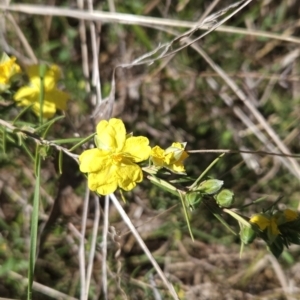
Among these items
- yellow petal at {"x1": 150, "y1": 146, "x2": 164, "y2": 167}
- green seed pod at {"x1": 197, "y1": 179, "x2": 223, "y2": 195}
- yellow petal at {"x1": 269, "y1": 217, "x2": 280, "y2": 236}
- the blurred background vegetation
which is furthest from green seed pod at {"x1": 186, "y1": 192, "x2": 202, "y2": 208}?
the blurred background vegetation

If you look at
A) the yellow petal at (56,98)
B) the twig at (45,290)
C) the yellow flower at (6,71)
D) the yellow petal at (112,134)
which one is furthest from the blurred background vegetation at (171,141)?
the yellow petal at (112,134)

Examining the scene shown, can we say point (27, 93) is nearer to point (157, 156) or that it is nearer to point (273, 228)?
point (157, 156)

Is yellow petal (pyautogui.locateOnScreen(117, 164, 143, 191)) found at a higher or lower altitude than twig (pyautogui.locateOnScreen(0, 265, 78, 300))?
lower

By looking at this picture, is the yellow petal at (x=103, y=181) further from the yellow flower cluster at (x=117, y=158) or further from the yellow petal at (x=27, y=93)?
the yellow petal at (x=27, y=93)

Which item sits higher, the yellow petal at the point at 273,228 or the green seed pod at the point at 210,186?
the green seed pod at the point at 210,186

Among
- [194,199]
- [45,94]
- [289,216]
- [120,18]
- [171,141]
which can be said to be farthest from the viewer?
[171,141]

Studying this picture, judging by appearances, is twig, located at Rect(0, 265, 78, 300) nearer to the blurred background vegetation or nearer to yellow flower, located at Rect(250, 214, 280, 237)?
the blurred background vegetation

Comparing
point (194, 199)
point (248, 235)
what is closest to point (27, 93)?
point (194, 199)
